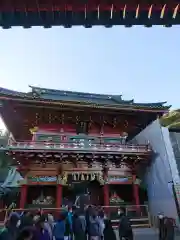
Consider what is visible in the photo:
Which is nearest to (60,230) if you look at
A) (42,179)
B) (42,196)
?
(42,179)

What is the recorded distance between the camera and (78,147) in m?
14.5

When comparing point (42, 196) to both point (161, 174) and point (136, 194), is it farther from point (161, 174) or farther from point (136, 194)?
point (161, 174)

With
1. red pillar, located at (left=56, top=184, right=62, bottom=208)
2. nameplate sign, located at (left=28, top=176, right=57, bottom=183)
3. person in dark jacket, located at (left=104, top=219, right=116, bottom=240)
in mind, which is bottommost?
person in dark jacket, located at (left=104, top=219, right=116, bottom=240)

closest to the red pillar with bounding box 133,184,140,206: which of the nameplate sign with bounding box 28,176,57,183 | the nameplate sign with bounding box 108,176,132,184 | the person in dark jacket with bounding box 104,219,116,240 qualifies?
the nameplate sign with bounding box 108,176,132,184

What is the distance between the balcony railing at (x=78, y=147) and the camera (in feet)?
45.4

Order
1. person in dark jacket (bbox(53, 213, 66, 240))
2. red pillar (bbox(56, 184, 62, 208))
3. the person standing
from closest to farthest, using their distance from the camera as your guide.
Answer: person in dark jacket (bbox(53, 213, 66, 240)) < the person standing < red pillar (bbox(56, 184, 62, 208))

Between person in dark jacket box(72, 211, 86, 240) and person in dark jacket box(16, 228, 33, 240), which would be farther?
person in dark jacket box(72, 211, 86, 240)

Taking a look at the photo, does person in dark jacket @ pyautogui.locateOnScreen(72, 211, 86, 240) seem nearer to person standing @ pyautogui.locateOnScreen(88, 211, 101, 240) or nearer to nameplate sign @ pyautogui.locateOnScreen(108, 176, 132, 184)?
person standing @ pyautogui.locateOnScreen(88, 211, 101, 240)

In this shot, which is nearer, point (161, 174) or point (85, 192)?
point (161, 174)

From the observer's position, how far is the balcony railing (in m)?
13.8

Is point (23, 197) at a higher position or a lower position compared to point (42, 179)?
lower

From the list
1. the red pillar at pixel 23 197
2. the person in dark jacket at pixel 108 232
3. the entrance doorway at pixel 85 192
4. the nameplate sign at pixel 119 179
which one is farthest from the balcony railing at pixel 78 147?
the person in dark jacket at pixel 108 232

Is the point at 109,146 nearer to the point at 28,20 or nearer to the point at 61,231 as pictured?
the point at 61,231

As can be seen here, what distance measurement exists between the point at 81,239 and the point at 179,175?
29.5 ft
